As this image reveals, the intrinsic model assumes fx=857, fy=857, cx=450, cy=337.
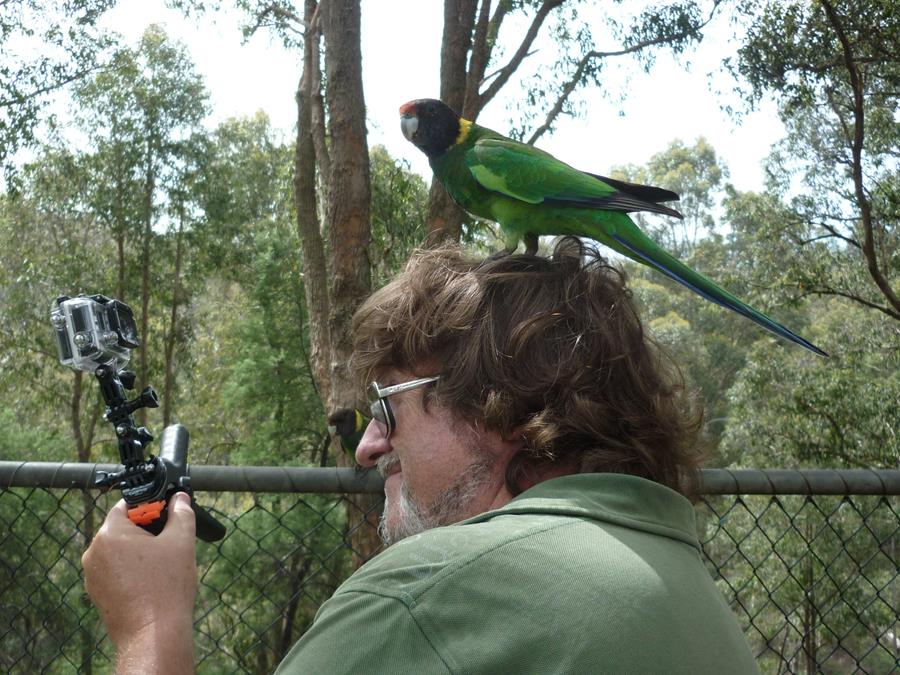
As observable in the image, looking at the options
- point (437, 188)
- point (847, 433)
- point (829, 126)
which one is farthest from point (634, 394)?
point (829, 126)

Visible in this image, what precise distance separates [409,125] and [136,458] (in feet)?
6.74

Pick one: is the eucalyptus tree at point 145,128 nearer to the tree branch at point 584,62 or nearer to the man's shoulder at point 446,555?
the tree branch at point 584,62

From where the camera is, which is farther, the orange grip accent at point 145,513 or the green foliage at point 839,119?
the green foliage at point 839,119

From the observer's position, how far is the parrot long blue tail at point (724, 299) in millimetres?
1597

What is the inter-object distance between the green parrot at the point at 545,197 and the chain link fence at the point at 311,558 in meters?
0.64

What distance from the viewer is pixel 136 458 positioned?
1198 mm

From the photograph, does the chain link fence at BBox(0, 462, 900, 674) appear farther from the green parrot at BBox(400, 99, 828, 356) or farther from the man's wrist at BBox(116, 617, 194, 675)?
the green parrot at BBox(400, 99, 828, 356)

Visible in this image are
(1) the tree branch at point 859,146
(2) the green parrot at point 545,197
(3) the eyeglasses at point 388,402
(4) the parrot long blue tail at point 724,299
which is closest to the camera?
(3) the eyeglasses at point 388,402

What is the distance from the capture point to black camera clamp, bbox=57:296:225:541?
3.85ft

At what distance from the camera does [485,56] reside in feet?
23.4

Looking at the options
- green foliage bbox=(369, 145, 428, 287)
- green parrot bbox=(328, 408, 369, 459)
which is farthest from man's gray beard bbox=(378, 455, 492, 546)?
green foliage bbox=(369, 145, 428, 287)

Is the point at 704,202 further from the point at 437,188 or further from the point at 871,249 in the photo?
the point at 437,188

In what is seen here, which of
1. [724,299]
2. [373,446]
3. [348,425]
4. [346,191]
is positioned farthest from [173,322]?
[373,446]

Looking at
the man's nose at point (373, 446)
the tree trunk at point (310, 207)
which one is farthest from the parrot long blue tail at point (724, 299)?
the tree trunk at point (310, 207)
